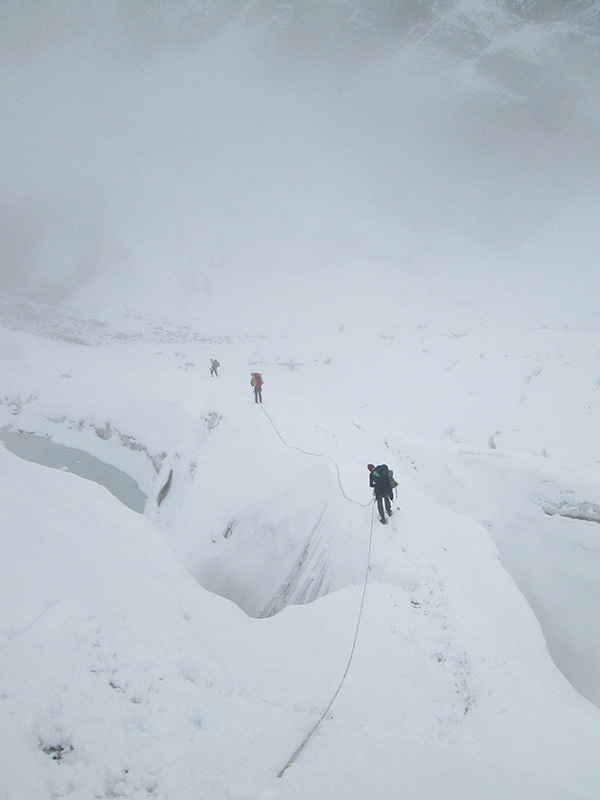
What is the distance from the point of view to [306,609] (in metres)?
6.45

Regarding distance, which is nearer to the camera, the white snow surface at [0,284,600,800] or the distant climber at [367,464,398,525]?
the white snow surface at [0,284,600,800]

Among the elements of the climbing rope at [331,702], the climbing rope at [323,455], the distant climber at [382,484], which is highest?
the distant climber at [382,484]

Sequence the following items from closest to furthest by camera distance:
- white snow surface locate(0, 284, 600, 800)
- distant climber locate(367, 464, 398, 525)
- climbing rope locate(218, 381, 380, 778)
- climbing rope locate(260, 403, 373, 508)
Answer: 1. white snow surface locate(0, 284, 600, 800)
2. climbing rope locate(218, 381, 380, 778)
3. distant climber locate(367, 464, 398, 525)
4. climbing rope locate(260, 403, 373, 508)

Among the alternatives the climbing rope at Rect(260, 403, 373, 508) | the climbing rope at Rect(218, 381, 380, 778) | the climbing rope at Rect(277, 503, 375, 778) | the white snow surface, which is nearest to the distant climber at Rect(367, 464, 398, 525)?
the climbing rope at Rect(218, 381, 380, 778)

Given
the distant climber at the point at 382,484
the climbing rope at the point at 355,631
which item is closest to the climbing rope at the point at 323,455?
the climbing rope at the point at 355,631

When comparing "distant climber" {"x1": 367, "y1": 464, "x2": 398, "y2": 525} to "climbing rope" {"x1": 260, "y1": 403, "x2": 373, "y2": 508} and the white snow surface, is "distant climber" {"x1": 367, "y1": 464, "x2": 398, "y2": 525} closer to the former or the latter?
the white snow surface

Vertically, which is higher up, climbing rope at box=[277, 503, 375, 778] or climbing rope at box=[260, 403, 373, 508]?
climbing rope at box=[260, 403, 373, 508]

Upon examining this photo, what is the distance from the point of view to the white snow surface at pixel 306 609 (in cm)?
313

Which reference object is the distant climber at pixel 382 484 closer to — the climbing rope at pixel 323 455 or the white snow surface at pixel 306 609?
the white snow surface at pixel 306 609

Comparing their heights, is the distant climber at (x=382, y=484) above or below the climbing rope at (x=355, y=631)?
above

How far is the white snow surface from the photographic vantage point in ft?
10.3

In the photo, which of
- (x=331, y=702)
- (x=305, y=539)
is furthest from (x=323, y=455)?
(x=331, y=702)

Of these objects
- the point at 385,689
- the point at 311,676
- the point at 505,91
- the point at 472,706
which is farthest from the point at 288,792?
the point at 505,91

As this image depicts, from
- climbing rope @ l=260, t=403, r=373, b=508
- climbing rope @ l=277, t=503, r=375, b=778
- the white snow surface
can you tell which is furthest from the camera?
climbing rope @ l=260, t=403, r=373, b=508
